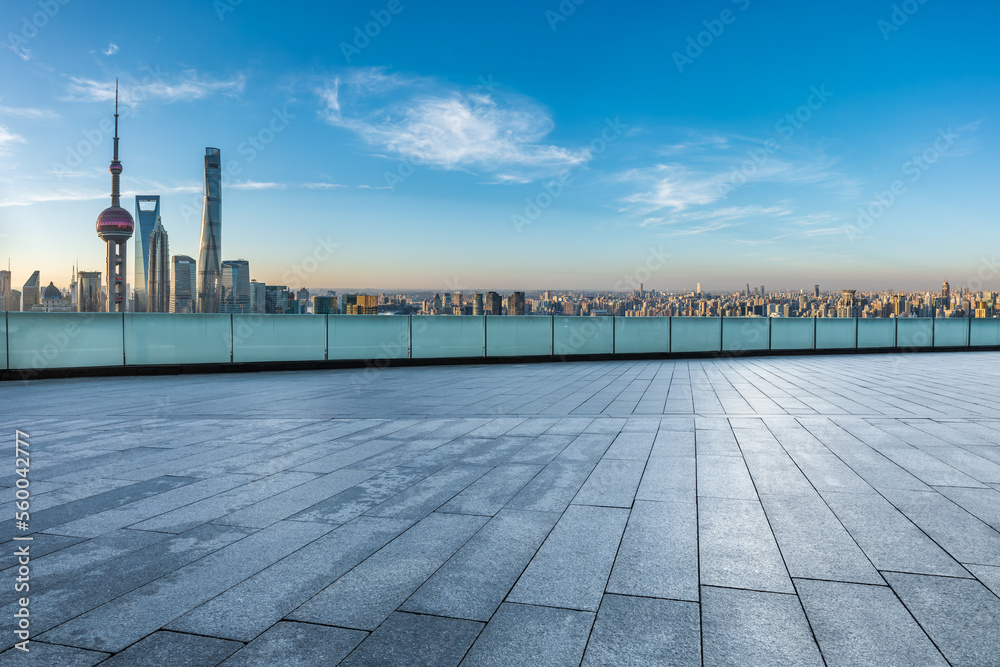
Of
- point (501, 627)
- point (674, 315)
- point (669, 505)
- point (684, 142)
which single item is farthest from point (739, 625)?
point (684, 142)

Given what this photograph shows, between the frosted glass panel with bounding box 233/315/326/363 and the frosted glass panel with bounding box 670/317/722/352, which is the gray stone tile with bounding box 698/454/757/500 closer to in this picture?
the frosted glass panel with bounding box 233/315/326/363

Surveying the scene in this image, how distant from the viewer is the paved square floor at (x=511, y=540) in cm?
220

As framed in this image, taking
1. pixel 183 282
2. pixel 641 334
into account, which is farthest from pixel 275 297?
pixel 183 282

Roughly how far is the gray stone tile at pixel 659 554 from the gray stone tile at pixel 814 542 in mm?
486

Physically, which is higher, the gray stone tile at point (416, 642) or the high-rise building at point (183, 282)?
the high-rise building at point (183, 282)

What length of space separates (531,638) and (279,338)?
13637 millimetres

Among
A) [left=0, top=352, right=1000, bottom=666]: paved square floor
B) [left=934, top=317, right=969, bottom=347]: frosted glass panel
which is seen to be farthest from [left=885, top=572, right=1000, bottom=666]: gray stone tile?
[left=934, top=317, right=969, bottom=347]: frosted glass panel

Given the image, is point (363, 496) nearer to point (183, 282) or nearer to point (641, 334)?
point (641, 334)

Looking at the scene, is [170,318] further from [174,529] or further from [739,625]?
[739,625]

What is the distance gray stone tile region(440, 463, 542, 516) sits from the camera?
3787 mm

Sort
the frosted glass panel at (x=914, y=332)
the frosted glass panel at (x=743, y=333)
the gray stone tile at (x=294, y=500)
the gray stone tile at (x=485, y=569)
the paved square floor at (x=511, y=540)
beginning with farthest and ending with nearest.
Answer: the frosted glass panel at (x=914, y=332) → the frosted glass panel at (x=743, y=333) → the gray stone tile at (x=294, y=500) → the gray stone tile at (x=485, y=569) → the paved square floor at (x=511, y=540)

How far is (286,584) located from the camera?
2689mm

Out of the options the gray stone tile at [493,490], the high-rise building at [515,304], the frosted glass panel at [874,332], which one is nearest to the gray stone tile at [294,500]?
the gray stone tile at [493,490]

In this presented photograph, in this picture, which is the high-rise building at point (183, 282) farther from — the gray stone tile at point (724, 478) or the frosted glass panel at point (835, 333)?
the gray stone tile at point (724, 478)
